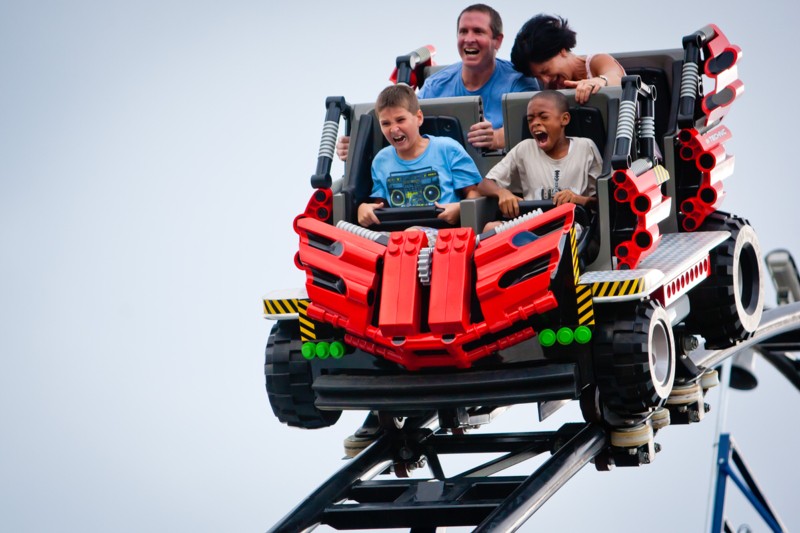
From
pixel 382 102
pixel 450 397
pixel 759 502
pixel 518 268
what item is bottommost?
pixel 759 502

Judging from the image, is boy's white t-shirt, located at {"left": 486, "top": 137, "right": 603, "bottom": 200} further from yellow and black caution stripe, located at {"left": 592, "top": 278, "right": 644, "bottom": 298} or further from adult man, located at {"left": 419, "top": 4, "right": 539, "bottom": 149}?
adult man, located at {"left": 419, "top": 4, "right": 539, "bottom": 149}

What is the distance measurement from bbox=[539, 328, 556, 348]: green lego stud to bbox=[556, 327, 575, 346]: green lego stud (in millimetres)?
20

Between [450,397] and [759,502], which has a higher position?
[450,397]

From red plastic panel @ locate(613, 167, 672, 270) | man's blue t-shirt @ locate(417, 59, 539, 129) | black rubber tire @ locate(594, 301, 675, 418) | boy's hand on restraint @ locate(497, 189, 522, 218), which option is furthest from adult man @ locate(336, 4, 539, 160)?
black rubber tire @ locate(594, 301, 675, 418)

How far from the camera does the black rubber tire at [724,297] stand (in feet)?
23.5

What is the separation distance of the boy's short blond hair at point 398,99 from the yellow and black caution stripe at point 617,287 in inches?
45.7

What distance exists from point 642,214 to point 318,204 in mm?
1386

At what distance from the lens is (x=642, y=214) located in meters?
6.13

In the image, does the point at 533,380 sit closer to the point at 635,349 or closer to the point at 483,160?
the point at 635,349

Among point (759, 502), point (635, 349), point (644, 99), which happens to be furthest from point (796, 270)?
point (635, 349)

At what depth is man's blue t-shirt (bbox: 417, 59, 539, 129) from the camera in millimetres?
7629

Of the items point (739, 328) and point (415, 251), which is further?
point (739, 328)

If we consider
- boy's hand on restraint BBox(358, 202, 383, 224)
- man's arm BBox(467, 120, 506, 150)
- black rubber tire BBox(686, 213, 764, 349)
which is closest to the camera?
boy's hand on restraint BBox(358, 202, 383, 224)

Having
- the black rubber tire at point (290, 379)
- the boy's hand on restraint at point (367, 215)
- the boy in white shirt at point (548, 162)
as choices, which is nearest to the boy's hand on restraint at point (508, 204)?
the boy in white shirt at point (548, 162)
